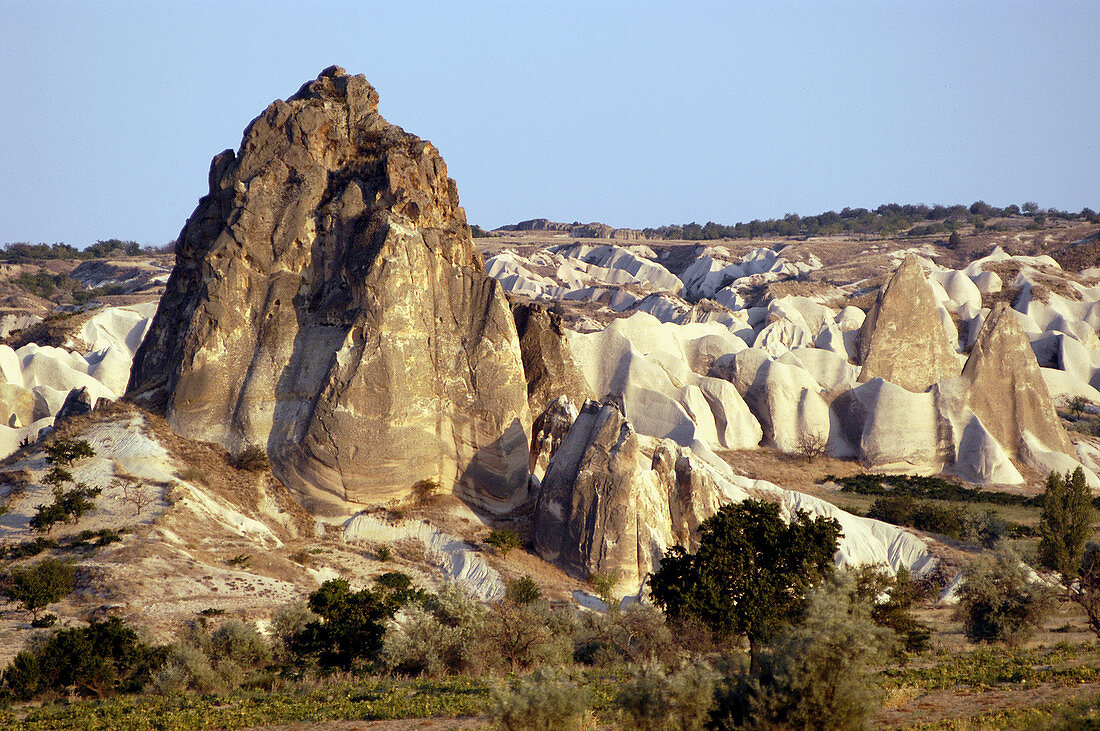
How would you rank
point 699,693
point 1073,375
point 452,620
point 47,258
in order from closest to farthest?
point 699,693 → point 452,620 → point 1073,375 → point 47,258

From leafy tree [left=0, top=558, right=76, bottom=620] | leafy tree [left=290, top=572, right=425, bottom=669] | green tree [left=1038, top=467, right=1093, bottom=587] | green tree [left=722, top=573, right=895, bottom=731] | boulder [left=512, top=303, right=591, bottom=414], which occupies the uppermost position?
boulder [left=512, top=303, right=591, bottom=414]

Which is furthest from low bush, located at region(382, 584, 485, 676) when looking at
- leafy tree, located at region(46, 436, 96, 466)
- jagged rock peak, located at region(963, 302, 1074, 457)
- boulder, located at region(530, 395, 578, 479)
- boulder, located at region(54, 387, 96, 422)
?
jagged rock peak, located at region(963, 302, 1074, 457)

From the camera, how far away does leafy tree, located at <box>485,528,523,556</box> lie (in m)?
29.9

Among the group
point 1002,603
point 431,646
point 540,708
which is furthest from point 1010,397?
point 540,708

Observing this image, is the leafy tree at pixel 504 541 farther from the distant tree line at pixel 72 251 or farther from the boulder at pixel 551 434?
the distant tree line at pixel 72 251

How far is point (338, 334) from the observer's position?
106 ft

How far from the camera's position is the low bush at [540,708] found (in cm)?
1287

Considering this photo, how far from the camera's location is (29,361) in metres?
52.5

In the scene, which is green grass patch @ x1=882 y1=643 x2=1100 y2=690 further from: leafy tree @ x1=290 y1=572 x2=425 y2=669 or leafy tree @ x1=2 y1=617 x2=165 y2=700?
leafy tree @ x1=2 y1=617 x2=165 y2=700

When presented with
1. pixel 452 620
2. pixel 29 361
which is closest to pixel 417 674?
pixel 452 620

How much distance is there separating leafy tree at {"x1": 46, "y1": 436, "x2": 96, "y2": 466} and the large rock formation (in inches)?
1501

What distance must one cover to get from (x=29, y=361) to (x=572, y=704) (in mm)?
47484

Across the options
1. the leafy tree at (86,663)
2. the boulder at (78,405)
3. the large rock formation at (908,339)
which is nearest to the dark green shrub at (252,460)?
the boulder at (78,405)

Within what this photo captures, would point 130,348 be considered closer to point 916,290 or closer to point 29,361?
point 29,361
